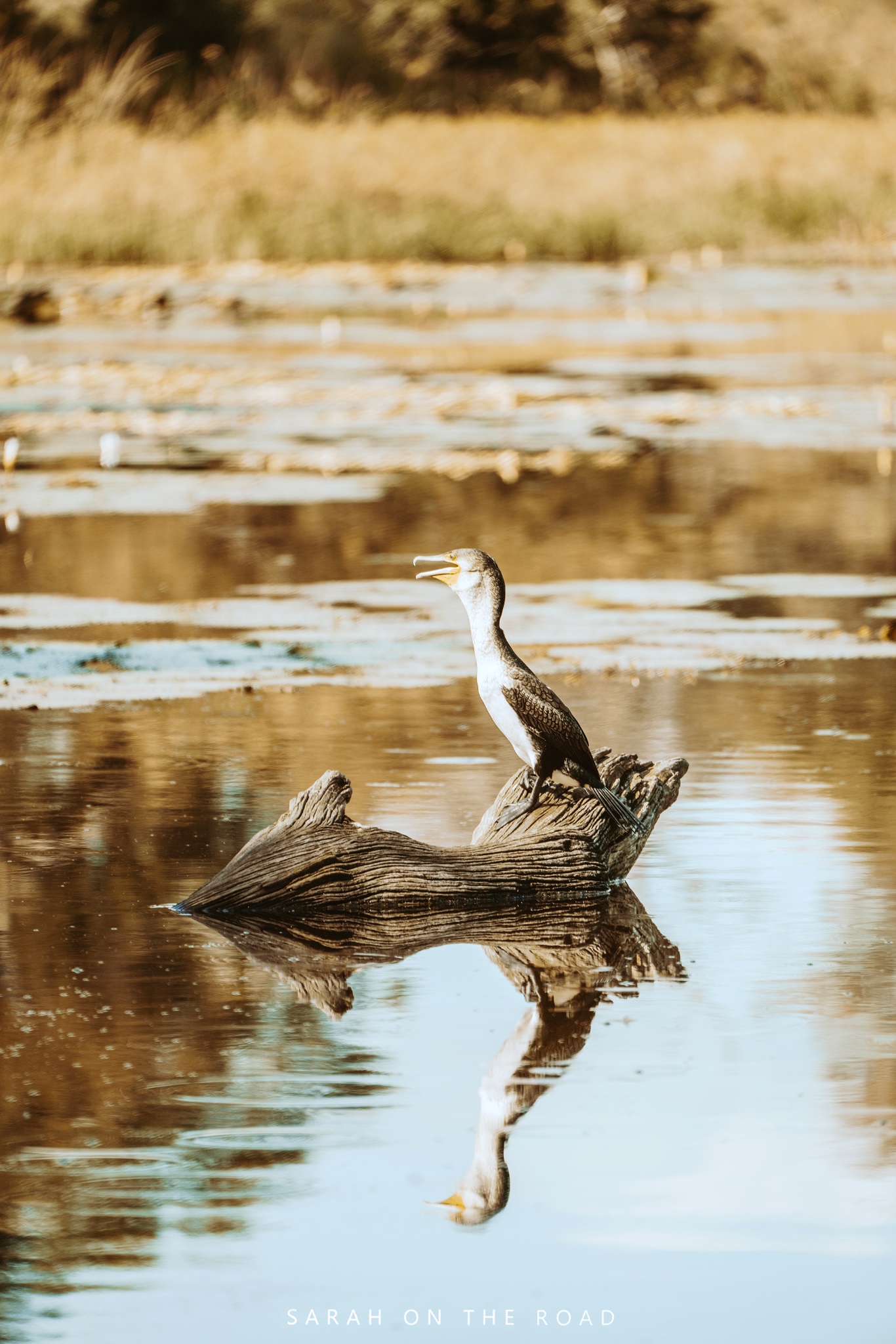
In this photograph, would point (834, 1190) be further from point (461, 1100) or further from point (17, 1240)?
point (17, 1240)

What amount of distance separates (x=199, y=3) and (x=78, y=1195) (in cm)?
3768

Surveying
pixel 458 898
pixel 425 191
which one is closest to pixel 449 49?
pixel 425 191

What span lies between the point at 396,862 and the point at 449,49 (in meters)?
44.0

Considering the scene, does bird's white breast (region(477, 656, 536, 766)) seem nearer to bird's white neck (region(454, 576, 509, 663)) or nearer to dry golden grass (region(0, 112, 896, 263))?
bird's white neck (region(454, 576, 509, 663))

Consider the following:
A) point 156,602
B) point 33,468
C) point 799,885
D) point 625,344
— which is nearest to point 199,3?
point 625,344

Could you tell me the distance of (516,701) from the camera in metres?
6.37

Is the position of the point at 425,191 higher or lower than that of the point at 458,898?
lower

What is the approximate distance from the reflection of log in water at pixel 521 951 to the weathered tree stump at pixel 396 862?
0.11ft

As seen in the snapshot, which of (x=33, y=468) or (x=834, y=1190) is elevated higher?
(x=834, y=1190)

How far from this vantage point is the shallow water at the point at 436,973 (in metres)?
4.25

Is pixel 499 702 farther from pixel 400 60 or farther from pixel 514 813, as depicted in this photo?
pixel 400 60

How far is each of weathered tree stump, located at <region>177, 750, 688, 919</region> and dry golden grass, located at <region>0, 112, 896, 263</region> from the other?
21.7 m

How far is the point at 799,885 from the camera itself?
263 inches

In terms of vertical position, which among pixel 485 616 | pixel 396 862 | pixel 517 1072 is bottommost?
pixel 396 862
